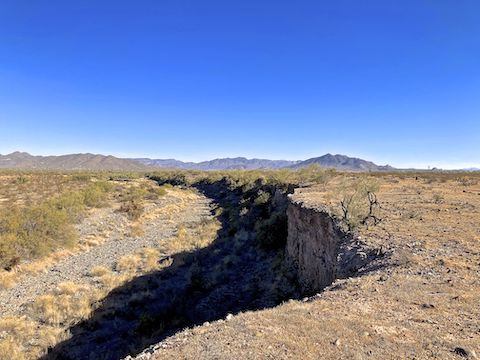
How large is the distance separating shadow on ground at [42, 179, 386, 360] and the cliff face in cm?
68

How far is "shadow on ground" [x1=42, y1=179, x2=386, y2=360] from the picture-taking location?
1280cm

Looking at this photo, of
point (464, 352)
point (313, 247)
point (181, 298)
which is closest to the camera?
point (464, 352)

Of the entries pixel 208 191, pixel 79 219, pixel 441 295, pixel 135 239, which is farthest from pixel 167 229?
pixel 208 191

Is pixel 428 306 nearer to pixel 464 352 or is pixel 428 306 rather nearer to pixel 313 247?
pixel 464 352

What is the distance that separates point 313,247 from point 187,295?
6.13 metres

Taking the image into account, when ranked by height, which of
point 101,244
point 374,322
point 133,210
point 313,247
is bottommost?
point 101,244

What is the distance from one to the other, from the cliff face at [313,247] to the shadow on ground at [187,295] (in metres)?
0.68

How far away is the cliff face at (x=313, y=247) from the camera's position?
13.0m

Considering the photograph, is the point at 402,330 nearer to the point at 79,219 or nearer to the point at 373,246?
the point at 373,246

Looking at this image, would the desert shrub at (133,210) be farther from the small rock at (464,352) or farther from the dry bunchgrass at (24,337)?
the small rock at (464,352)

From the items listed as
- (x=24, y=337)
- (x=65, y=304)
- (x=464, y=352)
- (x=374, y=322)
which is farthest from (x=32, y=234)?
(x=464, y=352)

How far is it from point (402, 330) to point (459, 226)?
34.8 ft

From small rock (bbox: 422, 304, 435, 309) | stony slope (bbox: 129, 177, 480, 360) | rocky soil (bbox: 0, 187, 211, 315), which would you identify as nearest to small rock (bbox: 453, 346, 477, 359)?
stony slope (bbox: 129, 177, 480, 360)

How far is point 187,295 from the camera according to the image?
54.8 ft
